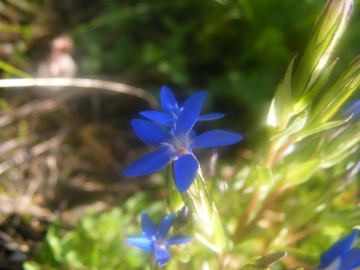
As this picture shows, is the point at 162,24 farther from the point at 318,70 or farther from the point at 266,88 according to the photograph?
the point at 318,70

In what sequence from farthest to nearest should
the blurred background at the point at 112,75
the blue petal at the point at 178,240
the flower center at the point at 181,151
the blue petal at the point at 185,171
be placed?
the blurred background at the point at 112,75 < the blue petal at the point at 178,240 < the flower center at the point at 181,151 < the blue petal at the point at 185,171

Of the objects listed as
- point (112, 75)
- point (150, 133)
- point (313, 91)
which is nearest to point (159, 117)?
point (150, 133)

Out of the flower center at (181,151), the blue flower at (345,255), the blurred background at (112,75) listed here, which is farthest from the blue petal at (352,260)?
the blurred background at (112,75)

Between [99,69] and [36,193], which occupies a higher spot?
[99,69]

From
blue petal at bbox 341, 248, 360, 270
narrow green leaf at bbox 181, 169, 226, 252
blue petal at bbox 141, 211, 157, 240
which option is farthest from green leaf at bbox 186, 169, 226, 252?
blue petal at bbox 341, 248, 360, 270

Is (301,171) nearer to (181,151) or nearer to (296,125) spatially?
(296,125)

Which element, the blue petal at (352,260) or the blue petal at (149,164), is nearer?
the blue petal at (149,164)

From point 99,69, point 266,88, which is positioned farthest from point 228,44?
point 99,69

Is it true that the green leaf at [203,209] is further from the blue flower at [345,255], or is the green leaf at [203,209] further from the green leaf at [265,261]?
the blue flower at [345,255]
